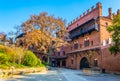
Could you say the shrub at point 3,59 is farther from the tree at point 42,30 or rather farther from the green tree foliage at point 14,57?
the tree at point 42,30

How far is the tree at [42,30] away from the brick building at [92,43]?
5.84 metres

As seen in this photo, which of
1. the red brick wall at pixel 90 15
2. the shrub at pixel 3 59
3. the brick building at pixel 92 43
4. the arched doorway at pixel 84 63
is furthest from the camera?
the arched doorway at pixel 84 63

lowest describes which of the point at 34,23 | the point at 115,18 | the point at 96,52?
the point at 96,52

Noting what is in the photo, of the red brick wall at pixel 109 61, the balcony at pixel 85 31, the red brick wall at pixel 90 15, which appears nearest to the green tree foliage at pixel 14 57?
the red brick wall at pixel 109 61

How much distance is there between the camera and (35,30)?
3775 cm

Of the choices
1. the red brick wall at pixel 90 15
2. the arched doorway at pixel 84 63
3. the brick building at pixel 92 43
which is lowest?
the arched doorway at pixel 84 63

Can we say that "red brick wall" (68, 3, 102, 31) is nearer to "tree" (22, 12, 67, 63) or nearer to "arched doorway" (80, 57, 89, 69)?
"tree" (22, 12, 67, 63)

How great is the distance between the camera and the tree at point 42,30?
1479 inches

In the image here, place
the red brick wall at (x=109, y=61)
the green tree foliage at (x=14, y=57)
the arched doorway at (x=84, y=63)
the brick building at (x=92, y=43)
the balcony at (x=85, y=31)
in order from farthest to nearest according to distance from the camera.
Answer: the arched doorway at (x=84, y=63), the balcony at (x=85, y=31), the brick building at (x=92, y=43), the red brick wall at (x=109, y=61), the green tree foliage at (x=14, y=57)

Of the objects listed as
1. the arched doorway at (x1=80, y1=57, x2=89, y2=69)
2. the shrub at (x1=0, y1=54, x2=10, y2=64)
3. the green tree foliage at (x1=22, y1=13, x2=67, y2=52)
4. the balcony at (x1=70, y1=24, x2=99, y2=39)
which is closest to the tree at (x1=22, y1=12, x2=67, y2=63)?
the green tree foliage at (x1=22, y1=13, x2=67, y2=52)

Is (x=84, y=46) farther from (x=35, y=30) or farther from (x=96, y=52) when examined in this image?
(x=35, y=30)

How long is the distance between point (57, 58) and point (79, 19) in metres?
15.9

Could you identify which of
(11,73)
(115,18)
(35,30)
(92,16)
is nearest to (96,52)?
(92,16)

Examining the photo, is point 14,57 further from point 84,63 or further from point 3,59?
point 84,63
